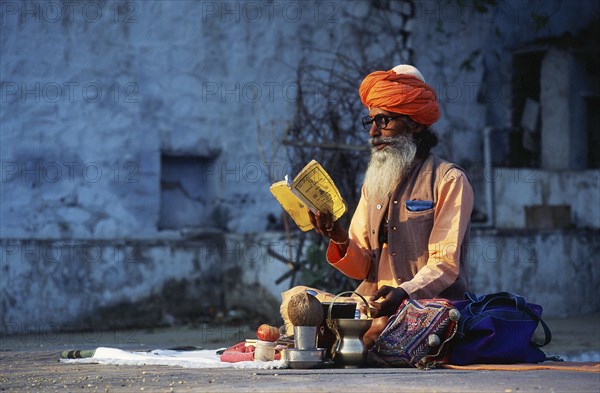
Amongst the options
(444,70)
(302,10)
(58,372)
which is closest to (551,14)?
(444,70)

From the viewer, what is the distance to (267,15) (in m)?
11.7

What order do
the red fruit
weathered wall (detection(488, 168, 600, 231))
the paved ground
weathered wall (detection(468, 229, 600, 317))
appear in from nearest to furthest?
the paved ground
the red fruit
weathered wall (detection(468, 229, 600, 317))
weathered wall (detection(488, 168, 600, 231))

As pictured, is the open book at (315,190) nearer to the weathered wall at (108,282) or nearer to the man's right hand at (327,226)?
the man's right hand at (327,226)

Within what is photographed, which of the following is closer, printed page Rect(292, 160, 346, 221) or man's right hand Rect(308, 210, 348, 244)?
printed page Rect(292, 160, 346, 221)

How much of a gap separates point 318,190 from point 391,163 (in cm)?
65

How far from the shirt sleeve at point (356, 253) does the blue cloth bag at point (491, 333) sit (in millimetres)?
639

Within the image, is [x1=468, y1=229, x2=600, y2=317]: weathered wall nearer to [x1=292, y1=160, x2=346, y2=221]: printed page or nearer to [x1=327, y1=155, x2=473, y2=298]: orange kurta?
[x1=327, y1=155, x2=473, y2=298]: orange kurta

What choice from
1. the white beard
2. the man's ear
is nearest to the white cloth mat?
the white beard

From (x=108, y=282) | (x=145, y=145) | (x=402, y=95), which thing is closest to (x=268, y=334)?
(x=402, y=95)

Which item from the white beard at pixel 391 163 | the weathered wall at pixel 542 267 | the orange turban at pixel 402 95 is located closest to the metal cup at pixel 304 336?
the white beard at pixel 391 163

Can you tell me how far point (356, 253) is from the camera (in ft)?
19.6

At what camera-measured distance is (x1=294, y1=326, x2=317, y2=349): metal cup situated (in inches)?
215

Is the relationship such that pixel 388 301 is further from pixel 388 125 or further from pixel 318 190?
pixel 388 125

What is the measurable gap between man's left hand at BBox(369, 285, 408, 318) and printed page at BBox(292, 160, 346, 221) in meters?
0.45
